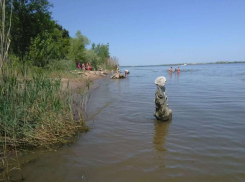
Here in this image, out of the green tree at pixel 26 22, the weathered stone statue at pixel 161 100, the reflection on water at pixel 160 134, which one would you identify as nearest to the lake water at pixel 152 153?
the reflection on water at pixel 160 134

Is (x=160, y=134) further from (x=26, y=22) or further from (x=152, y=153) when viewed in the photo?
(x=26, y=22)

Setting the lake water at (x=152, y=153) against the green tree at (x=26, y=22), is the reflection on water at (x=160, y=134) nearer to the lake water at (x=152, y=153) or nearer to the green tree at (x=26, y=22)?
the lake water at (x=152, y=153)

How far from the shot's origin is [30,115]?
401 cm

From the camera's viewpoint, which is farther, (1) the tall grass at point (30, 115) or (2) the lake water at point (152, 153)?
(1) the tall grass at point (30, 115)

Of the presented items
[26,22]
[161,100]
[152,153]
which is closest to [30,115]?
[152,153]

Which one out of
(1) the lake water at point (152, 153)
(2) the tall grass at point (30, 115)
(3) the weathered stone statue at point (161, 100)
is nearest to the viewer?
(1) the lake water at point (152, 153)

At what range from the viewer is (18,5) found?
16969 millimetres

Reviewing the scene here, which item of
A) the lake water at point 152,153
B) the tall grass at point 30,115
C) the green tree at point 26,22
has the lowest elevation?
the lake water at point 152,153

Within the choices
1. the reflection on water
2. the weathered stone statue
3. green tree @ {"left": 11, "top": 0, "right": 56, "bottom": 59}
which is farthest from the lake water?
green tree @ {"left": 11, "top": 0, "right": 56, "bottom": 59}

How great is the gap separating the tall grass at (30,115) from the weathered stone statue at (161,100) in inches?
92.5

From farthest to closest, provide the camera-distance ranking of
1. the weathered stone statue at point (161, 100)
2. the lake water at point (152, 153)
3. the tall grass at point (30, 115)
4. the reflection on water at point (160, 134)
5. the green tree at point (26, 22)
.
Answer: the green tree at point (26, 22) → the weathered stone statue at point (161, 100) → the reflection on water at point (160, 134) → the tall grass at point (30, 115) → the lake water at point (152, 153)

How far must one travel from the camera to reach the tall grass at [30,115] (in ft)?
11.5

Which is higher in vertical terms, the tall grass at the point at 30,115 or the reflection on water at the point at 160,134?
the tall grass at the point at 30,115

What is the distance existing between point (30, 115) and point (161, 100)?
330cm
